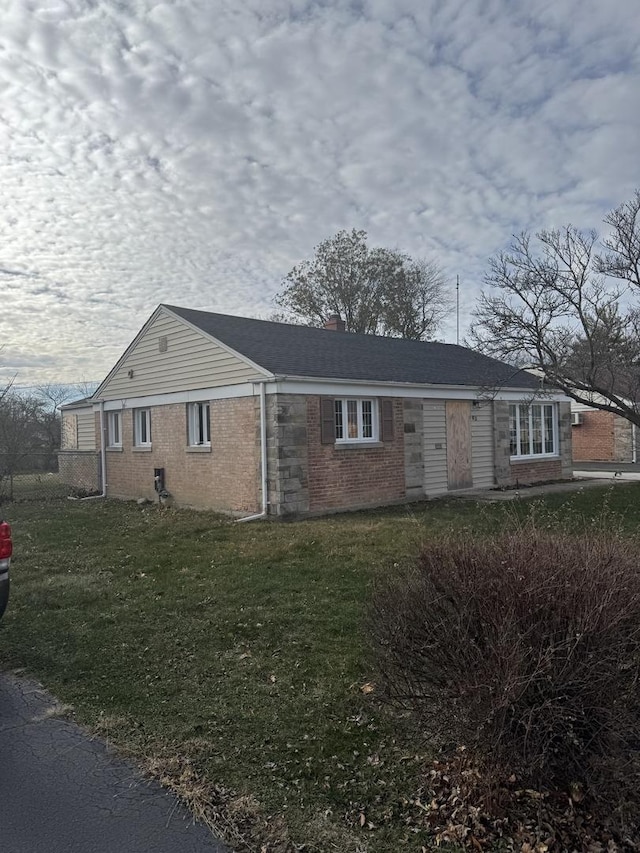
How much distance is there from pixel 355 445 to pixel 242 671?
921 cm

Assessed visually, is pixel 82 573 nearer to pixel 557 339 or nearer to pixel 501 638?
pixel 501 638

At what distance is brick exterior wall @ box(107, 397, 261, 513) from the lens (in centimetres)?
1312

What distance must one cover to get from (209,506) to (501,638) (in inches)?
477

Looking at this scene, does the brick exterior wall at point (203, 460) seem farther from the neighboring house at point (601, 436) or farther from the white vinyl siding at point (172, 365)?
the neighboring house at point (601, 436)

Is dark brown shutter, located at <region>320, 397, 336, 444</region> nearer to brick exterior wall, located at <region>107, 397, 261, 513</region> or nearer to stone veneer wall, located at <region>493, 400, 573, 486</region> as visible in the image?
brick exterior wall, located at <region>107, 397, 261, 513</region>

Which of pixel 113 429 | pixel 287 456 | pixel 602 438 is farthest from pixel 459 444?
pixel 602 438

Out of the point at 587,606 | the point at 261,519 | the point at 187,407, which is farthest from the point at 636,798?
the point at 187,407

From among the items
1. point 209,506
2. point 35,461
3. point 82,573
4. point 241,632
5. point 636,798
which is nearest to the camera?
point 636,798

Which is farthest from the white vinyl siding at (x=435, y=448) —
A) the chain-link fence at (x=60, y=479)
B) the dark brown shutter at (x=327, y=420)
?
the chain-link fence at (x=60, y=479)

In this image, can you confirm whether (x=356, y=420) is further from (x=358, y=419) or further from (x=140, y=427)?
(x=140, y=427)

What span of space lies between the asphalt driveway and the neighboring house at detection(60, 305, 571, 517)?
8531mm

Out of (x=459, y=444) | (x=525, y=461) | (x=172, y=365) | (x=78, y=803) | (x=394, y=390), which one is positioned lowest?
(x=78, y=803)

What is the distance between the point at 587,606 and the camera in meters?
2.80

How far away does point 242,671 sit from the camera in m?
4.75
